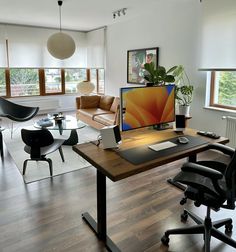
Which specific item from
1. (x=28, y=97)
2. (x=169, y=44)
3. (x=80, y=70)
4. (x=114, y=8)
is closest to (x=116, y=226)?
(x=169, y=44)

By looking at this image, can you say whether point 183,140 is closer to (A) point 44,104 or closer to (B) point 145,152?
(B) point 145,152

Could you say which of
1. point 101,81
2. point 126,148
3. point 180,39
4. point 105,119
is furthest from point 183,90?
point 101,81

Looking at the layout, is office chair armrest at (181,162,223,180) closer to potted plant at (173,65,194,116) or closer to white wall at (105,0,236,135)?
potted plant at (173,65,194,116)

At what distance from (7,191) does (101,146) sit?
148 centimetres

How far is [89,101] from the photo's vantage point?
20.2ft

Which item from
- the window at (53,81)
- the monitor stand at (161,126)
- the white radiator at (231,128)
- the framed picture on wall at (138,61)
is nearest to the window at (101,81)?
the window at (53,81)

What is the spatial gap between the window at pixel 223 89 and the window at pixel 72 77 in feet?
16.3

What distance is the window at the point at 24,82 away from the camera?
6836 mm

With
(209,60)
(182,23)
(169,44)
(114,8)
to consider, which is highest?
(114,8)

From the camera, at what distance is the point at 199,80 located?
4.19 metres

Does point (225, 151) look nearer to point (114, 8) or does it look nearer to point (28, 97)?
point (114, 8)

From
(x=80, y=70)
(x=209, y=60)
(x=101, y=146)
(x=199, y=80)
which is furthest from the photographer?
(x=80, y=70)

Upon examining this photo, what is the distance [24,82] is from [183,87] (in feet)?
16.3

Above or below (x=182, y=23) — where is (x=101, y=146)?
below
